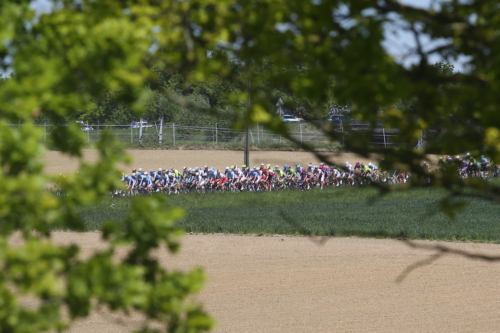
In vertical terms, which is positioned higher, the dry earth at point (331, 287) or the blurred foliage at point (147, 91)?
the blurred foliage at point (147, 91)

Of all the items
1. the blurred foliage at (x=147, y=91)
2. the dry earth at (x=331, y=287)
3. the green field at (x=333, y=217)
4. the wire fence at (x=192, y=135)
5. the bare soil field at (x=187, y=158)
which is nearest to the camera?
the blurred foliage at (x=147, y=91)

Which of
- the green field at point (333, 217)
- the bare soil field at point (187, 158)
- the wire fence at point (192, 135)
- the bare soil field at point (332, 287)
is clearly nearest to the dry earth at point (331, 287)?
the bare soil field at point (332, 287)

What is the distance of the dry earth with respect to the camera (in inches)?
401

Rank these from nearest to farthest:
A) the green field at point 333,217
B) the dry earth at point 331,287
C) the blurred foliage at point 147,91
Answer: the blurred foliage at point 147,91, the dry earth at point 331,287, the green field at point 333,217

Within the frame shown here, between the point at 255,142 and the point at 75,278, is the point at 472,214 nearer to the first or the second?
the point at 75,278

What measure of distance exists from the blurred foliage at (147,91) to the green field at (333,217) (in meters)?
10.1

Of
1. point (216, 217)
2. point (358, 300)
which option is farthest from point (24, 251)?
point (216, 217)

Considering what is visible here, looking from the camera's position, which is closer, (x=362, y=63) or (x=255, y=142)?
(x=362, y=63)

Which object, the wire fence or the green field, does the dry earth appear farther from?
the wire fence

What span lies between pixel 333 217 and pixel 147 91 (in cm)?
1666

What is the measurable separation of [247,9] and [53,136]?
0.90 m

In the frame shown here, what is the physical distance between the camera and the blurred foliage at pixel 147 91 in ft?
6.75

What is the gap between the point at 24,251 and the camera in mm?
1979

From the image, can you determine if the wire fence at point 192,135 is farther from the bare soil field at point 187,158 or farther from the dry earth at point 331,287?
the dry earth at point 331,287
